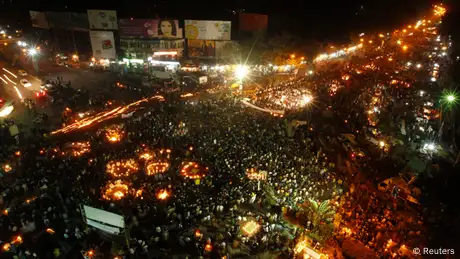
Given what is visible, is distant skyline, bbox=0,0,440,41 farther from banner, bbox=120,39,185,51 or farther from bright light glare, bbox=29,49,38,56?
bright light glare, bbox=29,49,38,56

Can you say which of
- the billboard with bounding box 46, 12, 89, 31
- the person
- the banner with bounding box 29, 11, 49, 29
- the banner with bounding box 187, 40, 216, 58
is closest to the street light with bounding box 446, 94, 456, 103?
the banner with bounding box 187, 40, 216, 58

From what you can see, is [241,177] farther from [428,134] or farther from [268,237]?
[428,134]

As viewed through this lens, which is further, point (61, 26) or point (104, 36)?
point (61, 26)

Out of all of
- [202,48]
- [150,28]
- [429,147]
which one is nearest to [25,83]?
[150,28]

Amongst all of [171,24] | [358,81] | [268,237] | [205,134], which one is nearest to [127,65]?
[171,24]

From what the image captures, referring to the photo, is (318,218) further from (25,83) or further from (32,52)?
(32,52)

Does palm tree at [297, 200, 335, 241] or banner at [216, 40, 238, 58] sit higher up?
banner at [216, 40, 238, 58]
